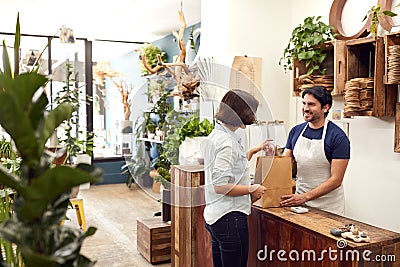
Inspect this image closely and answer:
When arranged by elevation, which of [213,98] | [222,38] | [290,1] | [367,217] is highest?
[290,1]

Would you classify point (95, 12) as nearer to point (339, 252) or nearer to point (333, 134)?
point (333, 134)

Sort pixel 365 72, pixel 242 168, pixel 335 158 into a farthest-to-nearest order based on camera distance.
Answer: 1. pixel 365 72
2. pixel 335 158
3. pixel 242 168

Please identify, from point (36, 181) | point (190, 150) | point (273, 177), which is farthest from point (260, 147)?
point (36, 181)

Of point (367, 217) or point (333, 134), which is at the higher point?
point (333, 134)

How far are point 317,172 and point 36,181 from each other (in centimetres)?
208

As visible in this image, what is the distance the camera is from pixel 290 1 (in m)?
3.80

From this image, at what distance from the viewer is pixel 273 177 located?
2.29 m

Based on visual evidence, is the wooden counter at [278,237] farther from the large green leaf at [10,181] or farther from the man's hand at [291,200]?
the large green leaf at [10,181]

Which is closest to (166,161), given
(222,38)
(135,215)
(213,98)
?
(213,98)

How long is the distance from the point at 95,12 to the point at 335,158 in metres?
3.92

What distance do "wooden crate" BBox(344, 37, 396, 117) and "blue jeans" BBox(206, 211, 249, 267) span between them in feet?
3.95

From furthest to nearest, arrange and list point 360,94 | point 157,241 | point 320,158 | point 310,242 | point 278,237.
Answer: point 157,241
point 360,94
point 320,158
point 278,237
point 310,242

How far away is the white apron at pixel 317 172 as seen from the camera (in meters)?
2.45

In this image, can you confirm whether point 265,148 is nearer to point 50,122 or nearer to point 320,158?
point 320,158
